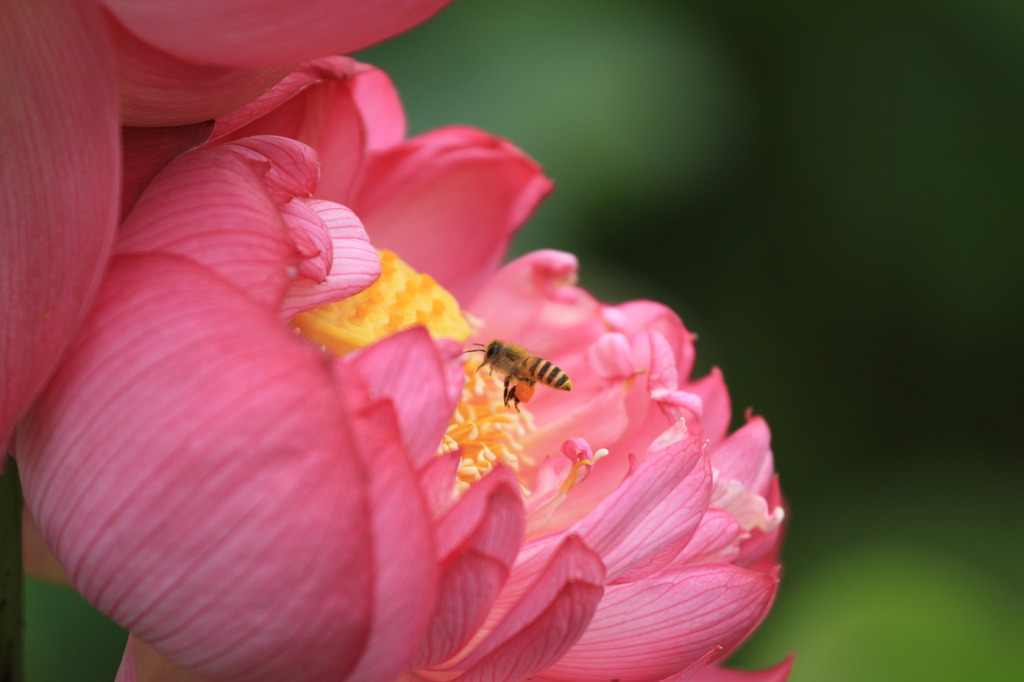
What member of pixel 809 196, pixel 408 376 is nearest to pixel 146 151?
pixel 408 376

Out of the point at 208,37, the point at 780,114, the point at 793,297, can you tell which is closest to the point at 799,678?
the point at 793,297

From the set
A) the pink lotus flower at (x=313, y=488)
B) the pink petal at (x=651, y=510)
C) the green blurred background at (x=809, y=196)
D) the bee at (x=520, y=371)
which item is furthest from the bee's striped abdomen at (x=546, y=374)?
the green blurred background at (x=809, y=196)

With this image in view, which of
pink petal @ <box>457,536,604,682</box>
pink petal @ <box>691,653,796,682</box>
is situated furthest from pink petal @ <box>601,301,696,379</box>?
pink petal @ <box>457,536,604,682</box>

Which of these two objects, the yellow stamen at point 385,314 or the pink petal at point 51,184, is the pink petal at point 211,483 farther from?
the yellow stamen at point 385,314

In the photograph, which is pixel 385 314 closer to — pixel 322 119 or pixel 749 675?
pixel 322 119

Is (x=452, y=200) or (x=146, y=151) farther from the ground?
(x=146, y=151)

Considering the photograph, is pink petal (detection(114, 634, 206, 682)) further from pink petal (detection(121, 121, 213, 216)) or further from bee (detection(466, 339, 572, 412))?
bee (detection(466, 339, 572, 412))

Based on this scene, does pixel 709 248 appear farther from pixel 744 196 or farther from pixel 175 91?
pixel 175 91
